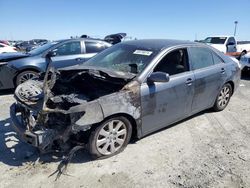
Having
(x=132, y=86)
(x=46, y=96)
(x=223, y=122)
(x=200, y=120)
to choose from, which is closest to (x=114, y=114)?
A: (x=132, y=86)

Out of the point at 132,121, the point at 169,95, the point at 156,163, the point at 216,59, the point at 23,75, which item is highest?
the point at 216,59

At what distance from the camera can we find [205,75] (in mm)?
4582

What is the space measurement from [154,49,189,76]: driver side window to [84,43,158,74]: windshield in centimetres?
20

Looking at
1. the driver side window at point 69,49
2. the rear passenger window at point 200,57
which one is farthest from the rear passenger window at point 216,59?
the driver side window at point 69,49

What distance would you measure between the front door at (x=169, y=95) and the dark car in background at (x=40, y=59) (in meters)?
3.77

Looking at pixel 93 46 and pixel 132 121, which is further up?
pixel 93 46

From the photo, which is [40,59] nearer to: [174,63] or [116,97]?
[174,63]

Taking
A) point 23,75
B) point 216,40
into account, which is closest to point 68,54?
point 23,75

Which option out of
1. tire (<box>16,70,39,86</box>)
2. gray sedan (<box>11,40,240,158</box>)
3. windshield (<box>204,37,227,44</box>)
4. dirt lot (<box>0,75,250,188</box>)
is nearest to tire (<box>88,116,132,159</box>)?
gray sedan (<box>11,40,240,158</box>)

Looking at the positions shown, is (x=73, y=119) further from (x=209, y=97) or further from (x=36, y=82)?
(x=209, y=97)

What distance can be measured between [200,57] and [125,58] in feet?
4.87

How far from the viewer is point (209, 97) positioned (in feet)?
16.0

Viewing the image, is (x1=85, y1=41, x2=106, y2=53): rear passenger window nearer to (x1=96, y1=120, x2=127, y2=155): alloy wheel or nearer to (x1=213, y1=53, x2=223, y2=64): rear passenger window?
(x1=213, y1=53, x2=223, y2=64): rear passenger window

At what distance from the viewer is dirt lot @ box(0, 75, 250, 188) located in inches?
121
